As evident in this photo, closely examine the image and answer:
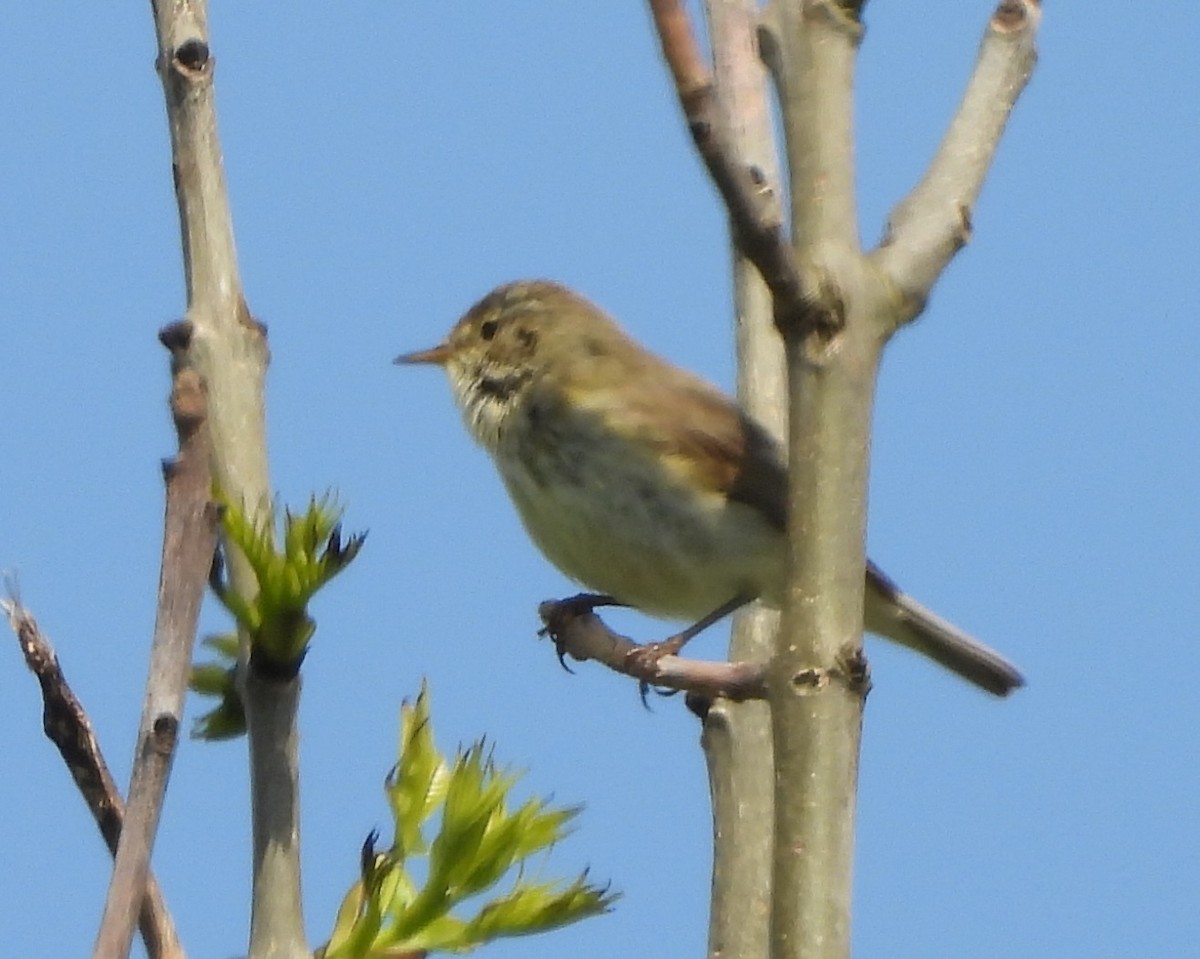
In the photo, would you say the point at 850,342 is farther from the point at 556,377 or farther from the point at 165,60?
the point at 556,377

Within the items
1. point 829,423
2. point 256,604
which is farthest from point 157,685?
point 829,423

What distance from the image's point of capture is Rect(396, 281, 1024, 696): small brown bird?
16.9 feet

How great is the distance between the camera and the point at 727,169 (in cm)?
211

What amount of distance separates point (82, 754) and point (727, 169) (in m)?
0.96

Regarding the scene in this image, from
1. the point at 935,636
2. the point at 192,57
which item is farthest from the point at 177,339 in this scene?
the point at 935,636

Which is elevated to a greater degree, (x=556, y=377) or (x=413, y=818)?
(x=556, y=377)

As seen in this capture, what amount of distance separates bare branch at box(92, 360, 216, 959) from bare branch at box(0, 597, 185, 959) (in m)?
0.15

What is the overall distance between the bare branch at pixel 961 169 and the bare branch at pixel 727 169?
21 centimetres

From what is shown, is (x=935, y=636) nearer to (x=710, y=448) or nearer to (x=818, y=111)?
(x=710, y=448)

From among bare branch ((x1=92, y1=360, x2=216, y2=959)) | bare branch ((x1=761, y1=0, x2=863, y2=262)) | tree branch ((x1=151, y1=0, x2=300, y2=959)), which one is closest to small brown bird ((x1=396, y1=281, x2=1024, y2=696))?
bare branch ((x1=761, y1=0, x2=863, y2=262))

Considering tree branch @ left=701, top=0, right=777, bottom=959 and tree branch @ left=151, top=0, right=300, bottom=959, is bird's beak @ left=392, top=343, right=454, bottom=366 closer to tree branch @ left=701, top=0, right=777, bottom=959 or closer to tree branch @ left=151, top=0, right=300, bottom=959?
tree branch @ left=701, top=0, right=777, bottom=959

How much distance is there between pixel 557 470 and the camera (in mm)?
5246

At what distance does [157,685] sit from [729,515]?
11.5 ft

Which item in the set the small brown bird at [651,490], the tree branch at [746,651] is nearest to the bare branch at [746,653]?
the tree branch at [746,651]
